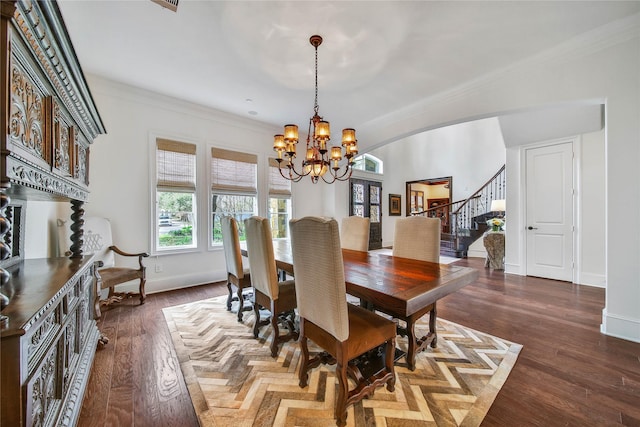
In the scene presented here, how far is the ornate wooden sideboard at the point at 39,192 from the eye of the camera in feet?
2.78

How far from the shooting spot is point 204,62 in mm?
2809

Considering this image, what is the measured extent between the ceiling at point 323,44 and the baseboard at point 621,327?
266 cm

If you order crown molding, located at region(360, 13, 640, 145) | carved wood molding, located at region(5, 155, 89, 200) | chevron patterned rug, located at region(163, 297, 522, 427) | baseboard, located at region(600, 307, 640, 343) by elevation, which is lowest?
chevron patterned rug, located at region(163, 297, 522, 427)

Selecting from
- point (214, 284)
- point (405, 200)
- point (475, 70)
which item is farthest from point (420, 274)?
point (405, 200)

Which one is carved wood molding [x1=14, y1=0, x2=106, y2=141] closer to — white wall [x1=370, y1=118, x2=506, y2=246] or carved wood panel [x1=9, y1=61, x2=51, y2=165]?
carved wood panel [x1=9, y1=61, x2=51, y2=165]

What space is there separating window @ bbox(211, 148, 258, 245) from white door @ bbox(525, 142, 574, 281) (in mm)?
4999

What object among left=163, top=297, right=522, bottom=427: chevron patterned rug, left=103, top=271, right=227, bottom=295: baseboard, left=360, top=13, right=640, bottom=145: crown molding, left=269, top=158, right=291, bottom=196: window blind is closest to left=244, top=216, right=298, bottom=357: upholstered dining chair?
left=163, top=297, right=522, bottom=427: chevron patterned rug

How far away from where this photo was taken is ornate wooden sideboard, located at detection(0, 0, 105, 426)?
2.78ft

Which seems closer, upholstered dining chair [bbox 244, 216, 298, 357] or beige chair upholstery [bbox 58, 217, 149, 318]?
upholstered dining chair [bbox 244, 216, 298, 357]

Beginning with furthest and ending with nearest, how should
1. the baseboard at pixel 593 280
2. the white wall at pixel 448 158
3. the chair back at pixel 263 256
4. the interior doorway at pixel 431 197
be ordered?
1. the interior doorway at pixel 431 197
2. the white wall at pixel 448 158
3. the baseboard at pixel 593 280
4. the chair back at pixel 263 256

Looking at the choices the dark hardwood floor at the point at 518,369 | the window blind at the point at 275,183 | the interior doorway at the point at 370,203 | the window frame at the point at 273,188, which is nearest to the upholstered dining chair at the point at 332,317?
the dark hardwood floor at the point at 518,369

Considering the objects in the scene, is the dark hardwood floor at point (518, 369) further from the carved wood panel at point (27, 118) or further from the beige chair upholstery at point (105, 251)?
the carved wood panel at point (27, 118)

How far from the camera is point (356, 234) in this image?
121 inches

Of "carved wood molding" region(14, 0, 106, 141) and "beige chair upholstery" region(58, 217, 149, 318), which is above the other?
"carved wood molding" region(14, 0, 106, 141)
